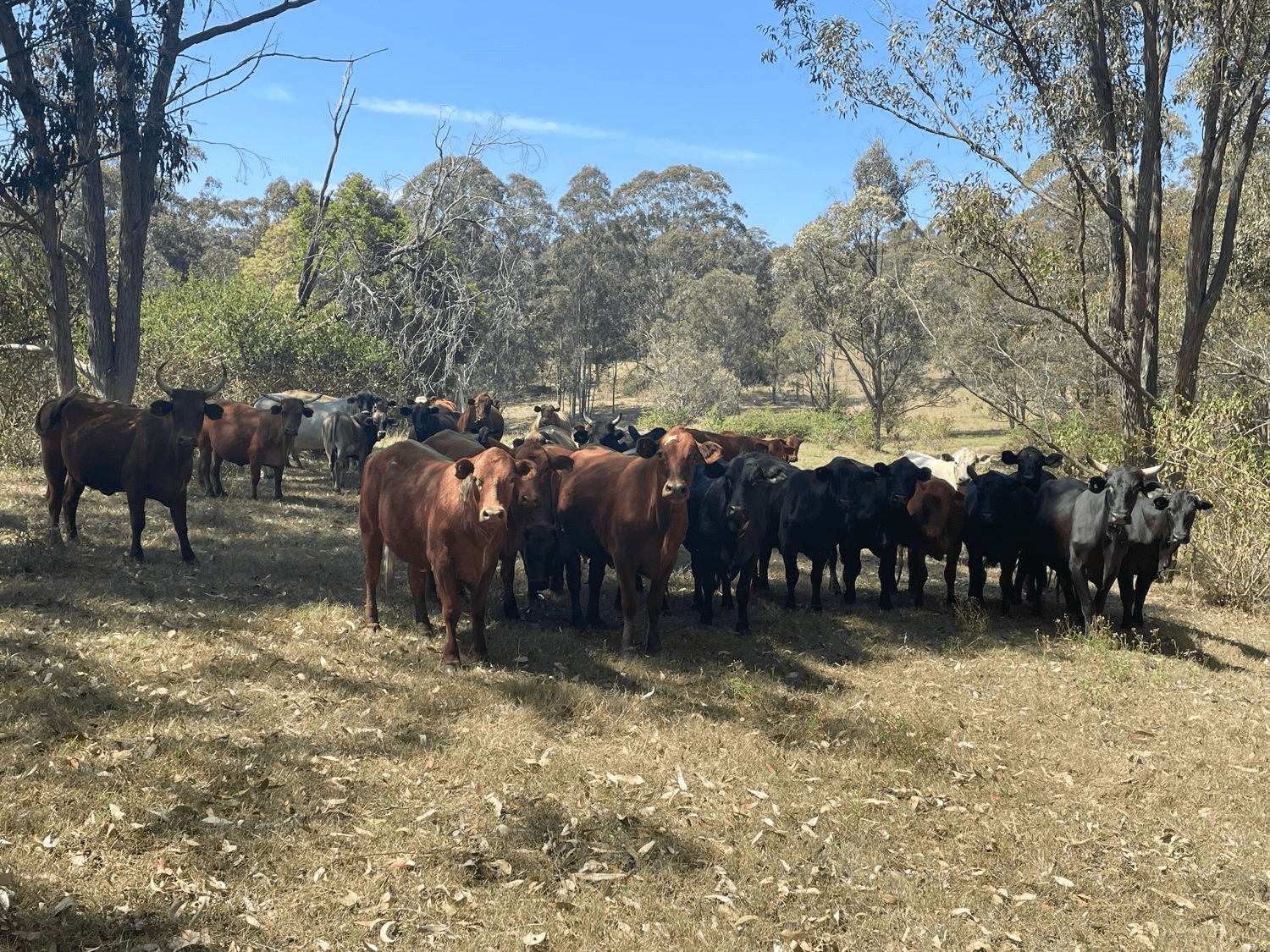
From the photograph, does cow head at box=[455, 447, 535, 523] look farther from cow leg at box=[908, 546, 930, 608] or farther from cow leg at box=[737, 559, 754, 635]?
cow leg at box=[908, 546, 930, 608]

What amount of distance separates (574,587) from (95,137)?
9855 mm

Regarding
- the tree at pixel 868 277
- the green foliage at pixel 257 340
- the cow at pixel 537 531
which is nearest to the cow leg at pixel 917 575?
the cow at pixel 537 531

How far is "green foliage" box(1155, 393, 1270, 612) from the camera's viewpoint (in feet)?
34.2

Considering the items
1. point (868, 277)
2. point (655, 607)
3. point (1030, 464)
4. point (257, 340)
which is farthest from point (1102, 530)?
point (868, 277)

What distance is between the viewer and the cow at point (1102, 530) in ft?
27.7

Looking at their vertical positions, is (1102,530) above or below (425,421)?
below

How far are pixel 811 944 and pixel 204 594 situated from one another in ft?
22.7

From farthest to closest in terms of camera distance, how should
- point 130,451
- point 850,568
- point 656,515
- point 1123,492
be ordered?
point 850,568, point 130,451, point 1123,492, point 656,515

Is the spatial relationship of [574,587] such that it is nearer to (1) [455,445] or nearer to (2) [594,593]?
(2) [594,593]

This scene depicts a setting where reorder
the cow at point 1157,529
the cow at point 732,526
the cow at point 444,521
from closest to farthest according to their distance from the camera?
the cow at point 444,521 → the cow at point 1157,529 → the cow at point 732,526

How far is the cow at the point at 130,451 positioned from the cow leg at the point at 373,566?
2957mm

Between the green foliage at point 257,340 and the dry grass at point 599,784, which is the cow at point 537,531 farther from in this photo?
the green foliage at point 257,340

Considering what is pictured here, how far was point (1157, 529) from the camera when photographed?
339 inches

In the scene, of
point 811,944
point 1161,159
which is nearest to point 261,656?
point 811,944
